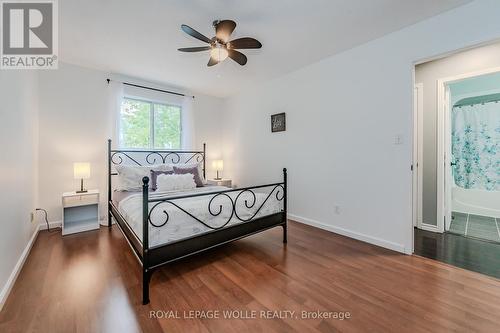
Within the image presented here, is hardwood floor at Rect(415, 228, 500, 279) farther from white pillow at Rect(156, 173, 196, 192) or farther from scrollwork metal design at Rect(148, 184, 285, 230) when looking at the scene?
white pillow at Rect(156, 173, 196, 192)

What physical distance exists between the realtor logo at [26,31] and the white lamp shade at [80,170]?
1.35 m

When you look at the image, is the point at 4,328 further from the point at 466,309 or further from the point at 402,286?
the point at 466,309

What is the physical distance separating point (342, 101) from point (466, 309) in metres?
2.48

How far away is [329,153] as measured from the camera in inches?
124

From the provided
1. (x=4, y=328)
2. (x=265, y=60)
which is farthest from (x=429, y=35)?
(x=4, y=328)

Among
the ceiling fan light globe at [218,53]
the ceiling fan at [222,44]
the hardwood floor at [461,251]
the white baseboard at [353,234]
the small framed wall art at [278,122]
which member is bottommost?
the hardwood floor at [461,251]

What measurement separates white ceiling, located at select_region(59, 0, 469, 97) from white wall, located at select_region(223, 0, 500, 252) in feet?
0.67

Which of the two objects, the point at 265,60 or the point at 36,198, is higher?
the point at 265,60

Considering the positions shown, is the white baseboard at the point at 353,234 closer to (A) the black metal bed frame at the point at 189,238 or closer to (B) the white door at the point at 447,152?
(A) the black metal bed frame at the point at 189,238

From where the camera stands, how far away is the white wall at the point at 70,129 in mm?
3191

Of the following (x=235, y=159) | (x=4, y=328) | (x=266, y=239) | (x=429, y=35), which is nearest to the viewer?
(x=4, y=328)

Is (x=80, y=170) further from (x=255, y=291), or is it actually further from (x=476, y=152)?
(x=476, y=152)

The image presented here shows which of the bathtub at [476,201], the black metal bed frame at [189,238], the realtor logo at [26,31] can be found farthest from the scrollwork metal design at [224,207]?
the bathtub at [476,201]

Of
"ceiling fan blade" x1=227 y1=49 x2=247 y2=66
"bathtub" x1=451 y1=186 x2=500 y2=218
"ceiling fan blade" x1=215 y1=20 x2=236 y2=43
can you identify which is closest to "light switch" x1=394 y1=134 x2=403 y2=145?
"ceiling fan blade" x1=227 y1=49 x2=247 y2=66
